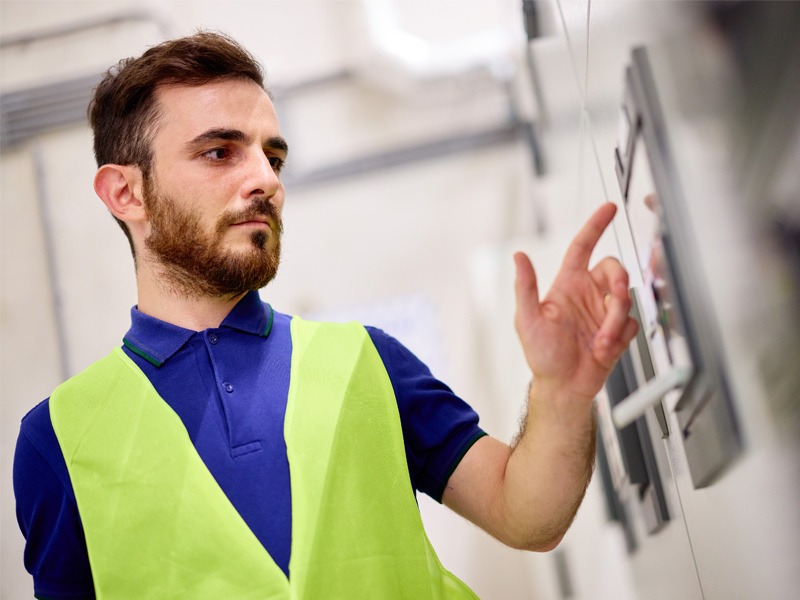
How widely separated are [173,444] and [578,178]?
0.91 meters

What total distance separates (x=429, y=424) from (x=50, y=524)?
1.71 ft

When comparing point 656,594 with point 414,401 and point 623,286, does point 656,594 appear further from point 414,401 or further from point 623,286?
point 623,286

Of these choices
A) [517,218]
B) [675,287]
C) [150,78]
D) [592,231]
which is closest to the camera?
[675,287]

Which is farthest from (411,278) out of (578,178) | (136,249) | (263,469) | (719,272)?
(719,272)

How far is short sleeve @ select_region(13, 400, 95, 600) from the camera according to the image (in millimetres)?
1033

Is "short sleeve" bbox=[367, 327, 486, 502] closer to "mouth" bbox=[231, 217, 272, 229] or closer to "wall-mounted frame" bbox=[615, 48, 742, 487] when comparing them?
"mouth" bbox=[231, 217, 272, 229]

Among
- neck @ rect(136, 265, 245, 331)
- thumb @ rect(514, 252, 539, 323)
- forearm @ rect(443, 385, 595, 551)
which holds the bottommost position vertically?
forearm @ rect(443, 385, 595, 551)

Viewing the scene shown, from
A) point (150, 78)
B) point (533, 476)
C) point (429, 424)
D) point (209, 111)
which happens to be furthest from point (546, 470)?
point (150, 78)

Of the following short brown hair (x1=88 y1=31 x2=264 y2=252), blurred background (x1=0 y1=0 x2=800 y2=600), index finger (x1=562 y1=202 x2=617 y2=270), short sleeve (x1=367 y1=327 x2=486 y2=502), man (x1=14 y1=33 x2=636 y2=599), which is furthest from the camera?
short brown hair (x1=88 y1=31 x2=264 y2=252)

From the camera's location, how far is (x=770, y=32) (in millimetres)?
438

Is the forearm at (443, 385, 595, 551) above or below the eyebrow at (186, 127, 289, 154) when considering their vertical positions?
below

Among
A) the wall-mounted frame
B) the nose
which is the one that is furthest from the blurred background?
the nose

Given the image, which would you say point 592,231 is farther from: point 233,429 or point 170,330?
point 170,330

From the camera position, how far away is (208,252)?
45.3 inches
